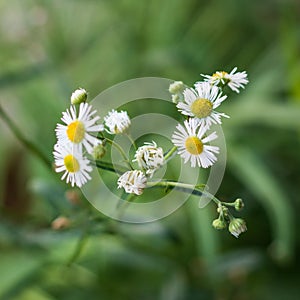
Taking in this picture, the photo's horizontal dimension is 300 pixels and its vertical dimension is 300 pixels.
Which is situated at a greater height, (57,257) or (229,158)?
(229,158)

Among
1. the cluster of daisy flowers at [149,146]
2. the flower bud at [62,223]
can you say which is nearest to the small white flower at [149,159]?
the cluster of daisy flowers at [149,146]

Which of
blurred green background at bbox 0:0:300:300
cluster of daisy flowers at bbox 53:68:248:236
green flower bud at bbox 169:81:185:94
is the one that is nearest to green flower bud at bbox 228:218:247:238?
cluster of daisy flowers at bbox 53:68:248:236

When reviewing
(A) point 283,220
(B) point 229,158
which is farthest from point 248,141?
(A) point 283,220

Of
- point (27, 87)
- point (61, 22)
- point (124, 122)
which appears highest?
point (61, 22)

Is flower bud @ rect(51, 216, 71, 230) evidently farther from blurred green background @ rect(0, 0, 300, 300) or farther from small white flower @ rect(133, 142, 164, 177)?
small white flower @ rect(133, 142, 164, 177)

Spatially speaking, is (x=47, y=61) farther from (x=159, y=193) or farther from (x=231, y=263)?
(x=231, y=263)

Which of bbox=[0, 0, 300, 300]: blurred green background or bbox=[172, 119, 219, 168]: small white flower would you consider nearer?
bbox=[172, 119, 219, 168]: small white flower

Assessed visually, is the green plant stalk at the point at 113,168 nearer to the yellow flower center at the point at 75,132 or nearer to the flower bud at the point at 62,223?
the yellow flower center at the point at 75,132
